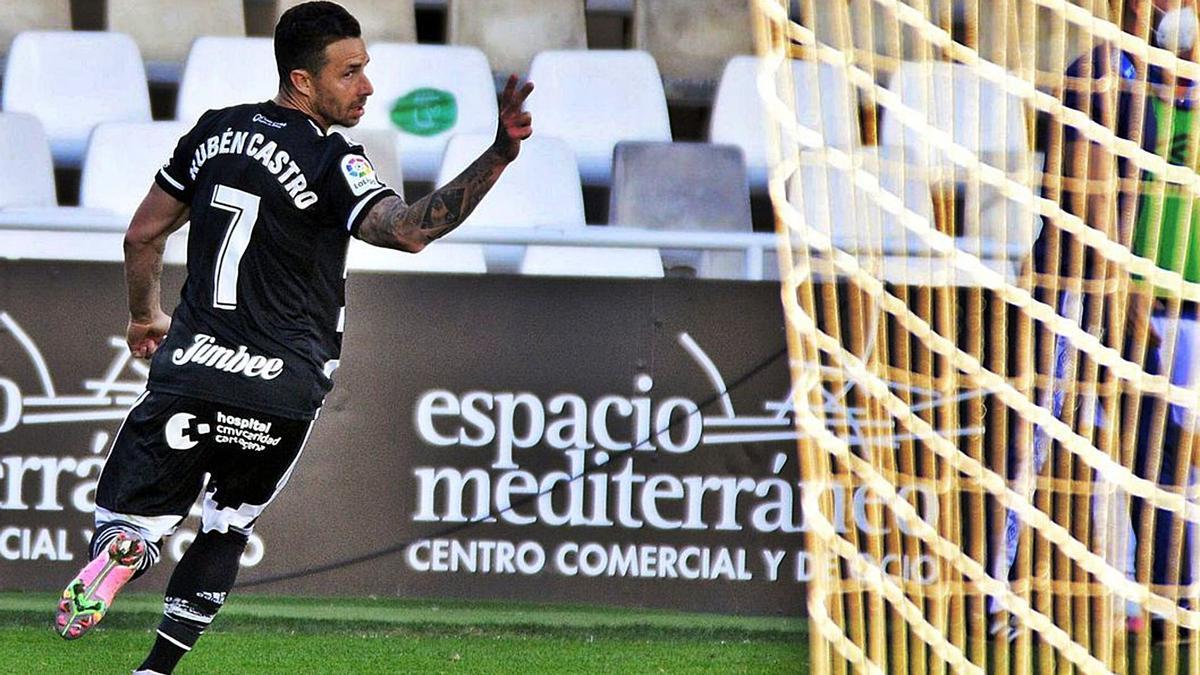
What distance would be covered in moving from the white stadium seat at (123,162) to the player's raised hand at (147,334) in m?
2.32

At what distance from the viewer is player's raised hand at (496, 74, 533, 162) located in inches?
131

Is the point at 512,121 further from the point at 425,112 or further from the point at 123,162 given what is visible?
the point at 425,112

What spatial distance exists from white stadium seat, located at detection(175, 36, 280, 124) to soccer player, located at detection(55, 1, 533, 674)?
3285mm

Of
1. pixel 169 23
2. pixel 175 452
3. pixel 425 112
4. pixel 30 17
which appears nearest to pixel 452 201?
pixel 175 452

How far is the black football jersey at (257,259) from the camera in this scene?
3846 millimetres

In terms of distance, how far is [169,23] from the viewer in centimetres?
810

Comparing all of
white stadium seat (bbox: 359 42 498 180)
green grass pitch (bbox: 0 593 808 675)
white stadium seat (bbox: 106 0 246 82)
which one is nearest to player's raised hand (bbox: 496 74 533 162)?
green grass pitch (bbox: 0 593 808 675)

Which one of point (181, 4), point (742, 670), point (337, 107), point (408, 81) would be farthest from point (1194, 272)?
point (181, 4)

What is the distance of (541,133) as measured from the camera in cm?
727

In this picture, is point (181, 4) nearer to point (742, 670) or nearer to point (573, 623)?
point (573, 623)

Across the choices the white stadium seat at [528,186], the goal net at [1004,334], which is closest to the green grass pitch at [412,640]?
the goal net at [1004,334]

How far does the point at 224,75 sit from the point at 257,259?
3607mm

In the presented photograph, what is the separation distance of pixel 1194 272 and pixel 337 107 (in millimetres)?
2321

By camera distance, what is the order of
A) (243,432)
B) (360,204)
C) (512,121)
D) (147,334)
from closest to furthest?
(512,121) < (360,204) < (243,432) < (147,334)
